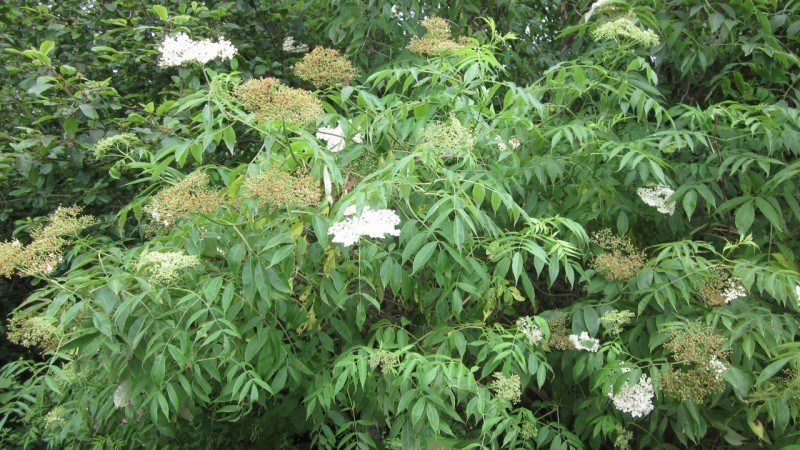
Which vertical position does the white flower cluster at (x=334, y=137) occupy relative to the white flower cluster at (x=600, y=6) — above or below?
below

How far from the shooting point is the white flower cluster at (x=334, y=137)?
2.96 metres

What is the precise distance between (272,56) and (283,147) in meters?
2.55

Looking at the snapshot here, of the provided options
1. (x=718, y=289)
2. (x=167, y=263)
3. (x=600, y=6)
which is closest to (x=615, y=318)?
(x=718, y=289)

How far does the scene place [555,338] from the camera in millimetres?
2973

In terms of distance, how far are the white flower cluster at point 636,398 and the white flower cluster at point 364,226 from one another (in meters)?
1.14

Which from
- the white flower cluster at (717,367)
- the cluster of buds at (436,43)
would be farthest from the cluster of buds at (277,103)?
the white flower cluster at (717,367)

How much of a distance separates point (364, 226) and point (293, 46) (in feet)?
10.0

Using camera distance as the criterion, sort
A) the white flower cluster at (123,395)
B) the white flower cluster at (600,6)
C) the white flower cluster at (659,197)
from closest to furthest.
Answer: the white flower cluster at (123,395) → the white flower cluster at (659,197) → the white flower cluster at (600,6)

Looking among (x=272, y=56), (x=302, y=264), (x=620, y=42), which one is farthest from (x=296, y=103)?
(x=272, y=56)

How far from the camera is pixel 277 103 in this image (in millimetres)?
2557

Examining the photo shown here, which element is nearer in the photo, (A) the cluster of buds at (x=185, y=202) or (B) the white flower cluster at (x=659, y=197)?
(A) the cluster of buds at (x=185, y=202)

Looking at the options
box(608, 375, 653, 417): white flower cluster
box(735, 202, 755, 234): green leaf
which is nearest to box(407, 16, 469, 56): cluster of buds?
box(735, 202, 755, 234): green leaf

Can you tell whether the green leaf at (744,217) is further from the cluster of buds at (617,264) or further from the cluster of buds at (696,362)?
the cluster of buds at (696,362)

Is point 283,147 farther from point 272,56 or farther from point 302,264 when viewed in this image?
point 272,56
